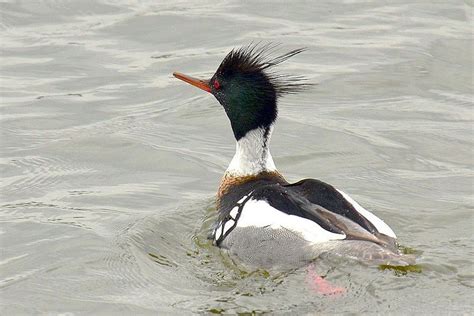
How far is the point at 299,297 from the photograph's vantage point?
7.11 m

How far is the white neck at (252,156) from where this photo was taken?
29.1 feet

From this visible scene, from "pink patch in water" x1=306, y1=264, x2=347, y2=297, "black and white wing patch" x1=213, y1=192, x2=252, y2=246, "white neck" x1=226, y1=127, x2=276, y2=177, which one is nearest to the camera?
"pink patch in water" x1=306, y1=264, x2=347, y2=297

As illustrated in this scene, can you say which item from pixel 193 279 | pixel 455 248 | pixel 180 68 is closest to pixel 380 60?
pixel 180 68

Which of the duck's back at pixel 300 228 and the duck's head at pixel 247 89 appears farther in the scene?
the duck's head at pixel 247 89

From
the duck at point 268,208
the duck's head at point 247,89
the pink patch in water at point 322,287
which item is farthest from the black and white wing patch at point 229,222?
the pink patch in water at point 322,287

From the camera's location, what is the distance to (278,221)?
7691 mm

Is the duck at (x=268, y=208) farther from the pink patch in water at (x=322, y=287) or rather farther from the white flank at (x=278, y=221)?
the pink patch in water at (x=322, y=287)

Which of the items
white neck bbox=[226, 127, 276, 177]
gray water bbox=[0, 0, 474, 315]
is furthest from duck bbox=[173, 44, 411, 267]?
gray water bbox=[0, 0, 474, 315]

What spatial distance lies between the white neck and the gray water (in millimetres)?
494

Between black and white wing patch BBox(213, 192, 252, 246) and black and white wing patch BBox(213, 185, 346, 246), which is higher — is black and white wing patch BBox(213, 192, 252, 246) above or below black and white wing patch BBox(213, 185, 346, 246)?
below

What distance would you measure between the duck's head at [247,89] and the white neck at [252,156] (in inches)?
2.6

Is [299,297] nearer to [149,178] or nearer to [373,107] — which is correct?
[149,178]

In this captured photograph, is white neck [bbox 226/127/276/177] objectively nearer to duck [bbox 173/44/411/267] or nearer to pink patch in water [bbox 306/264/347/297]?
duck [bbox 173/44/411/267]

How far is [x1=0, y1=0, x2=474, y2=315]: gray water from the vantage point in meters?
7.40
